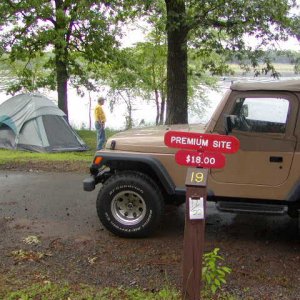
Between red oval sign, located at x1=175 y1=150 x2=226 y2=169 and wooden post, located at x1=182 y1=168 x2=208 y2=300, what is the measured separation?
0.19ft

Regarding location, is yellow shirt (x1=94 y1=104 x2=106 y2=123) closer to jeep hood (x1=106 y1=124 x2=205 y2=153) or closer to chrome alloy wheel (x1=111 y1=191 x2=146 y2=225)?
jeep hood (x1=106 y1=124 x2=205 y2=153)

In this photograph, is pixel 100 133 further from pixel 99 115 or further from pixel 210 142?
pixel 210 142

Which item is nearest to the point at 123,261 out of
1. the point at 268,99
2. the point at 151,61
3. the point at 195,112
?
the point at 268,99

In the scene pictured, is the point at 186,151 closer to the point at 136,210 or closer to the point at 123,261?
the point at 123,261

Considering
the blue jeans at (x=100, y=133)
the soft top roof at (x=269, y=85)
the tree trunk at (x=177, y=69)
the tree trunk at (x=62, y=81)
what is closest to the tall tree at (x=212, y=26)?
the tree trunk at (x=177, y=69)

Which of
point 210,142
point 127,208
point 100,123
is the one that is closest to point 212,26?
point 100,123

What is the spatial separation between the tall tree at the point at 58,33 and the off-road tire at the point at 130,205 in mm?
8619

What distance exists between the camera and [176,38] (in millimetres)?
10188

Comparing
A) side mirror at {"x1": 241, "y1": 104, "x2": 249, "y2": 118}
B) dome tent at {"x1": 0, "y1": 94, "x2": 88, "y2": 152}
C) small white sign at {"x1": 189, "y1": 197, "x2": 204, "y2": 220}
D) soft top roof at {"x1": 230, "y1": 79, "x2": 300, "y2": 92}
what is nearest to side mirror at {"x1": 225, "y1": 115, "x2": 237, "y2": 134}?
side mirror at {"x1": 241, "y1": 104, "x2": 249, "y2": 118}

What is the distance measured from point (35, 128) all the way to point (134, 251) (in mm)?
8788

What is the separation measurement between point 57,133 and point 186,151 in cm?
1057

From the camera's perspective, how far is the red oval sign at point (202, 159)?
3252 millimetres

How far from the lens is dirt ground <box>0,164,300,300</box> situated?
4.27m

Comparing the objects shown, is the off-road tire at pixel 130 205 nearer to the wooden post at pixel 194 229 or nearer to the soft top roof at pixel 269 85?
the soft top roof at pixel 269 85
